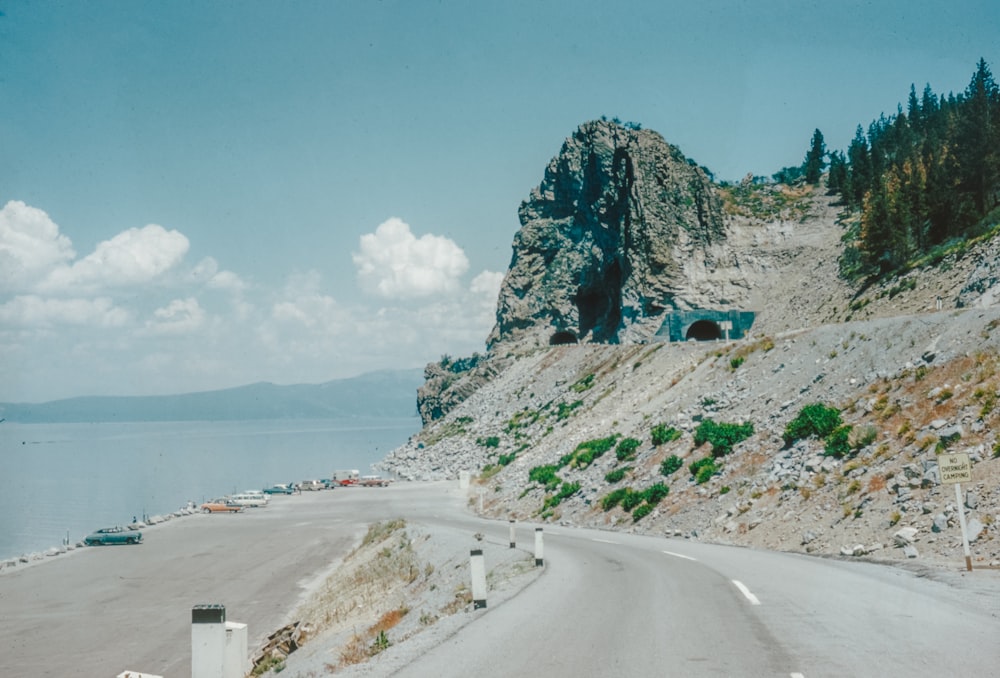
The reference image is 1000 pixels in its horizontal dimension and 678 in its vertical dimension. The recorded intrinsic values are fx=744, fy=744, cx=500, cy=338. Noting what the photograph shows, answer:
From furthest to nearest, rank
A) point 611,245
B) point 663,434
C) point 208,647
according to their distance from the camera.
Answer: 1. point 611,245
2. point 663,434
3. point 208,647

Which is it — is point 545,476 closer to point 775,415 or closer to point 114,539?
point 775,415

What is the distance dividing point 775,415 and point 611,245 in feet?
202

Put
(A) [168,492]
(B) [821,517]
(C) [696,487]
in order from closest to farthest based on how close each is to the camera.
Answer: (B) [821,517] → (C) [696,487] → (A) [168,492]

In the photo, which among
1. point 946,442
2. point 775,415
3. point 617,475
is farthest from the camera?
point 617,475

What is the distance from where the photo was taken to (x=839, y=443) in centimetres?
2500

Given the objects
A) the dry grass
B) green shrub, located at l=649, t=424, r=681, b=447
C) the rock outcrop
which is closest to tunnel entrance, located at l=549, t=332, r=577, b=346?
the rock outcrop

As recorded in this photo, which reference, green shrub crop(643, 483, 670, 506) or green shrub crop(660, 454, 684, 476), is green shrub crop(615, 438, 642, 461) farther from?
green shrub crop(643, 483, 670, 506)

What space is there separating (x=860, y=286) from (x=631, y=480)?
35.3 m

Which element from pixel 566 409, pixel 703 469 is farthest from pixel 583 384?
pixel 703 469

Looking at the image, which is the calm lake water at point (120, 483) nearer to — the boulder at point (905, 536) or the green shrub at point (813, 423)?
the green shrub at point (813, 423)

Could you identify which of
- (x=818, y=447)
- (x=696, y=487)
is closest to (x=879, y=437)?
(x=818, y=447)

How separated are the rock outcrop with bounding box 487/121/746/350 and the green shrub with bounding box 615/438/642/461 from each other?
40.3 meters

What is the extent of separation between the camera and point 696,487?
2975 centimetres

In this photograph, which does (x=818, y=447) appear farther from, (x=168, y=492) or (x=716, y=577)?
(x=168, y=492)
